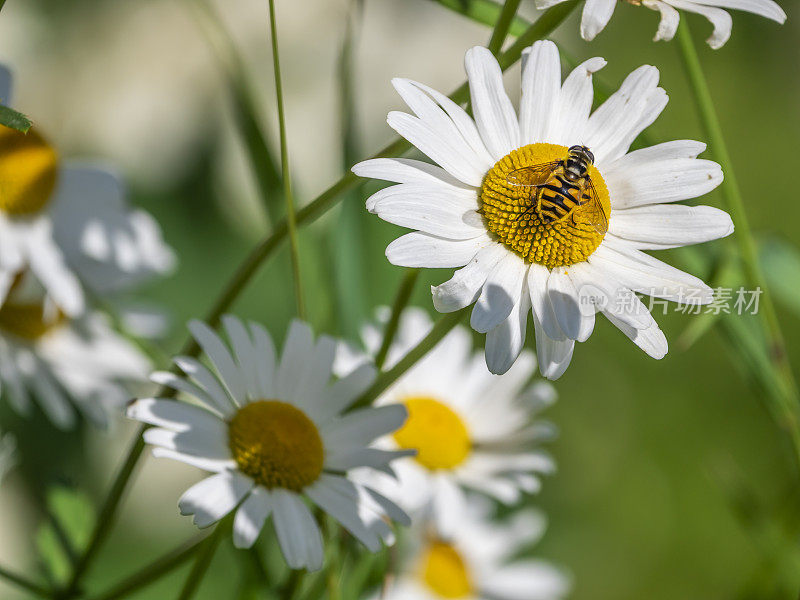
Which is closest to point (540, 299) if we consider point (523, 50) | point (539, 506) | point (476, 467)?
point (523, 50)

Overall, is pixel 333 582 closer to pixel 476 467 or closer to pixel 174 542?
pixel 476 467

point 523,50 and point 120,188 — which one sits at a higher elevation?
point 523,50

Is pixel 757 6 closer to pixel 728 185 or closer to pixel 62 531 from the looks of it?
pixel 728 185

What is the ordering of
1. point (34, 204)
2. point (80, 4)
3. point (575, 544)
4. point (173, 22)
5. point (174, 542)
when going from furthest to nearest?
point (173, 22), point (80, 4), point (575, 544), point (174, 542), point (34, 204)

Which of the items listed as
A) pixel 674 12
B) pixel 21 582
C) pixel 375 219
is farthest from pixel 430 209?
pixel 375 219

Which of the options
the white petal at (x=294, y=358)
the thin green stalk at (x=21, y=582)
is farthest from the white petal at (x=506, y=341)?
the thin green stalk at (x=21, y=582)
